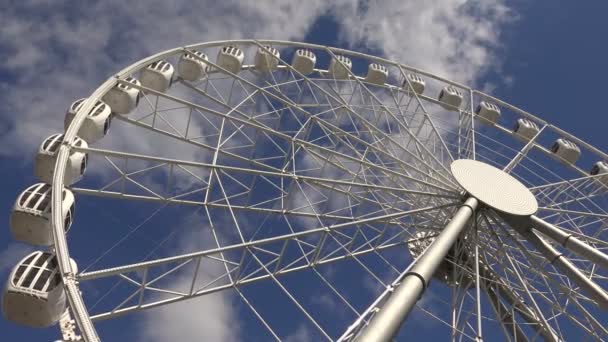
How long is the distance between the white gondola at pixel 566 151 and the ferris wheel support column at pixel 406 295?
15220 mm

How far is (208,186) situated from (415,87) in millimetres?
14059

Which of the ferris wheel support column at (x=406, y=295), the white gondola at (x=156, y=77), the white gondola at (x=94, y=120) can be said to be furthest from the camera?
the white gondola at (x=156, y=77)

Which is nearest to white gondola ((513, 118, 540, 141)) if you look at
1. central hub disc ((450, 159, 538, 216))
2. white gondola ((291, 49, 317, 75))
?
central hub disc ((450, 159, 538, 216))

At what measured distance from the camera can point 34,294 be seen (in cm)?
969

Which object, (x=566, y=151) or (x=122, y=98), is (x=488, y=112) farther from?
(x=122, y=98)

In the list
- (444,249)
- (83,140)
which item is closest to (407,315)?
(444,249)

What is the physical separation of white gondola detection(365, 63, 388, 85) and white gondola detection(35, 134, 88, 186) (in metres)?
15.5

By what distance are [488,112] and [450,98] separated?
2.32 m

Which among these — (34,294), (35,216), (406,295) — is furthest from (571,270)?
(35,216)

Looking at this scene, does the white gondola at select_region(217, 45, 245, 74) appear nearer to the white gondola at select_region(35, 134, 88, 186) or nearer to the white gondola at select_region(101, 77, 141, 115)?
the white gondola at select_region(101, 77, 141, 115)

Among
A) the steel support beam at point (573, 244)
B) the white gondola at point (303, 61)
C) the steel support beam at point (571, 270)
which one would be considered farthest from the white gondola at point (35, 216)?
the white gondola at point (303, 61)

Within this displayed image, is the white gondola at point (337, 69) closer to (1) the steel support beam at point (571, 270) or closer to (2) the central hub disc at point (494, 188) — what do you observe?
(2) the central hub disc at point (494, 188)

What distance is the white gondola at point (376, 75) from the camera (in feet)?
82.7

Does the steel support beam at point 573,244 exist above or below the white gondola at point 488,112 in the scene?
below
